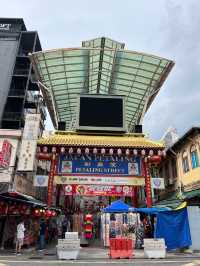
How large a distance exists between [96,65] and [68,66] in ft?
10.1

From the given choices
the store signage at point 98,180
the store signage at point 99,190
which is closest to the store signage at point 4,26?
the store signage at point 98,180

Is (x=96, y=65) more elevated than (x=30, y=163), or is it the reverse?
(x=96, y=65)

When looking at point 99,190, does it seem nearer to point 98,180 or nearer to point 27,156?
point 98,180

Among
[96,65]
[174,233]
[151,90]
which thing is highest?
[96,65]

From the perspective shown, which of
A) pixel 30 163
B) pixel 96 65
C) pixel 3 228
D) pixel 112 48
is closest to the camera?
pixel 3 228

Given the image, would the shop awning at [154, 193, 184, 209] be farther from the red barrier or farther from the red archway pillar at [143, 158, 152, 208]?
the red barrier

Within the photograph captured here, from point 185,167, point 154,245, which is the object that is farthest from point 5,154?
point 185,167

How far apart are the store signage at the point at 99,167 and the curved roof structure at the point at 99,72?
9212mm

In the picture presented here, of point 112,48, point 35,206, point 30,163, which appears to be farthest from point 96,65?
point 35,206

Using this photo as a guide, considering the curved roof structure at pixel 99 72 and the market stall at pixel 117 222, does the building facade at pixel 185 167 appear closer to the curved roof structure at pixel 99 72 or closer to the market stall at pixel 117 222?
the market stall at pixel 117 222

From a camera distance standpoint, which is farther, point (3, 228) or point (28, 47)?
point (28, 47)

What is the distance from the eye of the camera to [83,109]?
82.0ft

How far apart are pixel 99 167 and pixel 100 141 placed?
7.27ft

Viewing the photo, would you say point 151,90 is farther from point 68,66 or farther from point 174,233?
point 174,233
